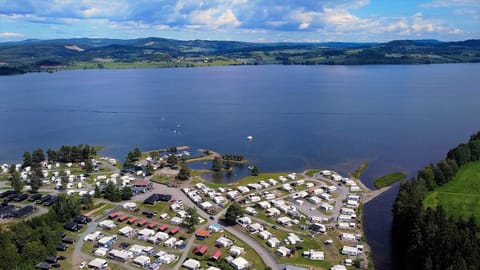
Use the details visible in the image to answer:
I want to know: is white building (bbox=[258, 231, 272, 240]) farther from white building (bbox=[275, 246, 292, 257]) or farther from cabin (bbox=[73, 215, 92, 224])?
cabin (bbox=[73, 215, 92, 224])

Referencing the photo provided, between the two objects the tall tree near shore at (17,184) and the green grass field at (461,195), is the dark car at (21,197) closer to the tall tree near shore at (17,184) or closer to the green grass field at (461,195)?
the tall tree near shore at (17,184)

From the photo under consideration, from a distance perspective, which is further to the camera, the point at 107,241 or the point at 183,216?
the point at 183,216

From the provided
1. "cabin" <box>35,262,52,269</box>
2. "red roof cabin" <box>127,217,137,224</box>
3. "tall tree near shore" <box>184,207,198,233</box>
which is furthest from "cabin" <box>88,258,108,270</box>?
"tall tree near shore" <box>184,207,198,233</box>

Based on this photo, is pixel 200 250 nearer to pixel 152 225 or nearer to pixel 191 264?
pixel 191 264

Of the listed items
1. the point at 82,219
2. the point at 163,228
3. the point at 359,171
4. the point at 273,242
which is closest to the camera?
the point at 273,242

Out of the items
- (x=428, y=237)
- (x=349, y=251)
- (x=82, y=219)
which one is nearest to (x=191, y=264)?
(x=349, y=251)

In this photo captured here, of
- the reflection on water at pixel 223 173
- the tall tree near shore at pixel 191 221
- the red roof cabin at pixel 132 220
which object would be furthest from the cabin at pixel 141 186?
the tall tree near shore at pixel 191 221

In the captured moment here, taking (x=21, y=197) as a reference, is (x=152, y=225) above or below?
below
